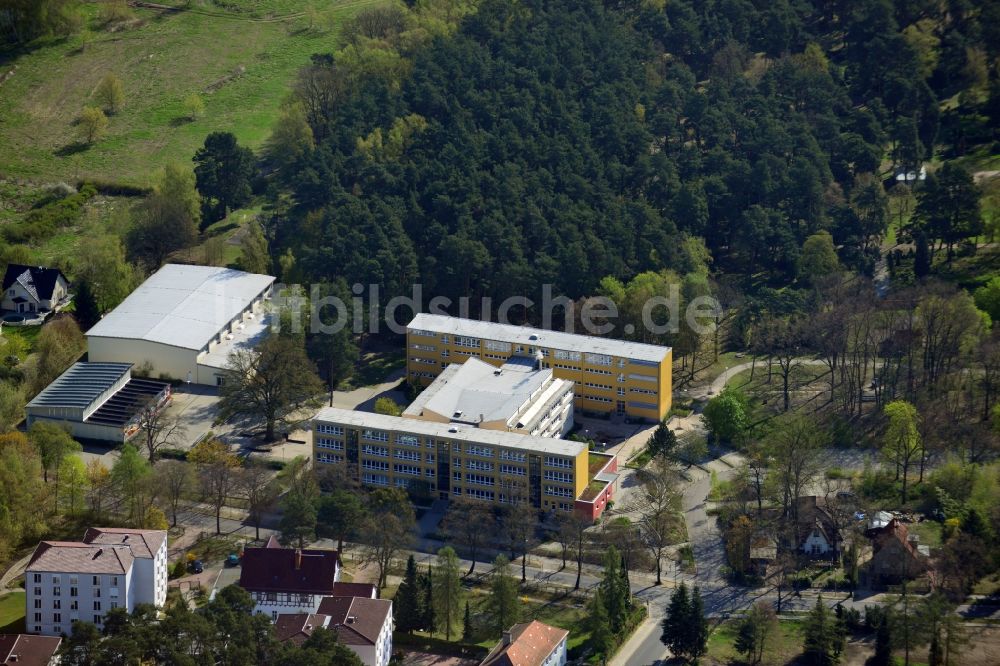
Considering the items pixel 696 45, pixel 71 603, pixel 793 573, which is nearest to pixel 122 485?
pixel 71 603

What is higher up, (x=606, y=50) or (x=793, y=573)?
(x=606, y=50)

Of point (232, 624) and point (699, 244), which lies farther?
point (699, 244)

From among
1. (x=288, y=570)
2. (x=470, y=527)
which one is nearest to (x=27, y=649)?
(x=288, y=570)

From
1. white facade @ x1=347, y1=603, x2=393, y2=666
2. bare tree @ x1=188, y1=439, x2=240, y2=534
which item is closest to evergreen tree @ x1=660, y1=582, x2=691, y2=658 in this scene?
white facade @ x1=347, y1=603, x2=393, y2=666

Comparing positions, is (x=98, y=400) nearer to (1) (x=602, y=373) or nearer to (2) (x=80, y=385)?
(2) (x=80, y=385)

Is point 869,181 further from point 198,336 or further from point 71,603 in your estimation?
point 71,603
